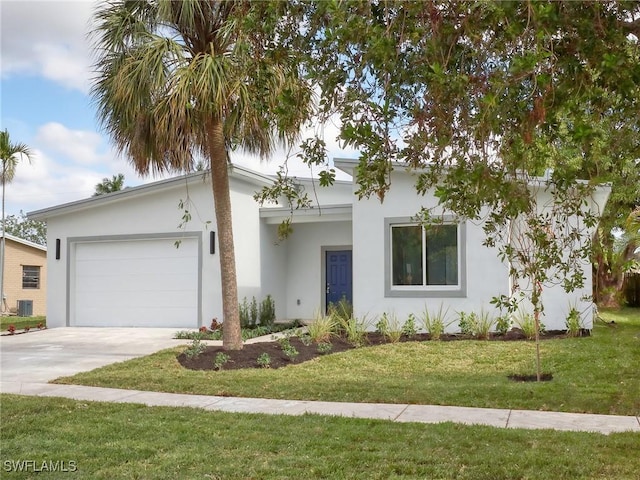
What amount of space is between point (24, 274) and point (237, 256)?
19563mm

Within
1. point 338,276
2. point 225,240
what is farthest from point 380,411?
point 338,276

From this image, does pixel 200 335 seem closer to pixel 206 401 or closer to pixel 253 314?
pixel 253 314

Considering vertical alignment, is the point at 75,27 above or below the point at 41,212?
above

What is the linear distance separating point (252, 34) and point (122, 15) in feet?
21.2

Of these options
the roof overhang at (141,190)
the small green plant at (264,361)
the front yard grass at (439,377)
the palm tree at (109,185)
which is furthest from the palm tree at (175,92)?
the palm tree at (109,185)

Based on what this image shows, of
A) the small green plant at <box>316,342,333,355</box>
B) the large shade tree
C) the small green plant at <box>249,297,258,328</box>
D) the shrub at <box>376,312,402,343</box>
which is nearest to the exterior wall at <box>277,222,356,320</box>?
the small green plant at <box>249,297,258,328</box>

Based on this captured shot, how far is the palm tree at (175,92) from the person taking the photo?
374 inches

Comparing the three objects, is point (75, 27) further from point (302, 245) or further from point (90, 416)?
point (302, 245)

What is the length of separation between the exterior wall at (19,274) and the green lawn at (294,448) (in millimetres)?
25212

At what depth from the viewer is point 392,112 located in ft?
14.9

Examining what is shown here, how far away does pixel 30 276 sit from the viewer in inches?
1246

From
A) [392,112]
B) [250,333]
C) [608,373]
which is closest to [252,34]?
[392,112]

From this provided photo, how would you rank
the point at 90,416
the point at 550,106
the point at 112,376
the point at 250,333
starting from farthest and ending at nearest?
the point at 250,333
the point at 112,376
the point at 90,416
the point at 550,106

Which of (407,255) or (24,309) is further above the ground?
(407,255)
